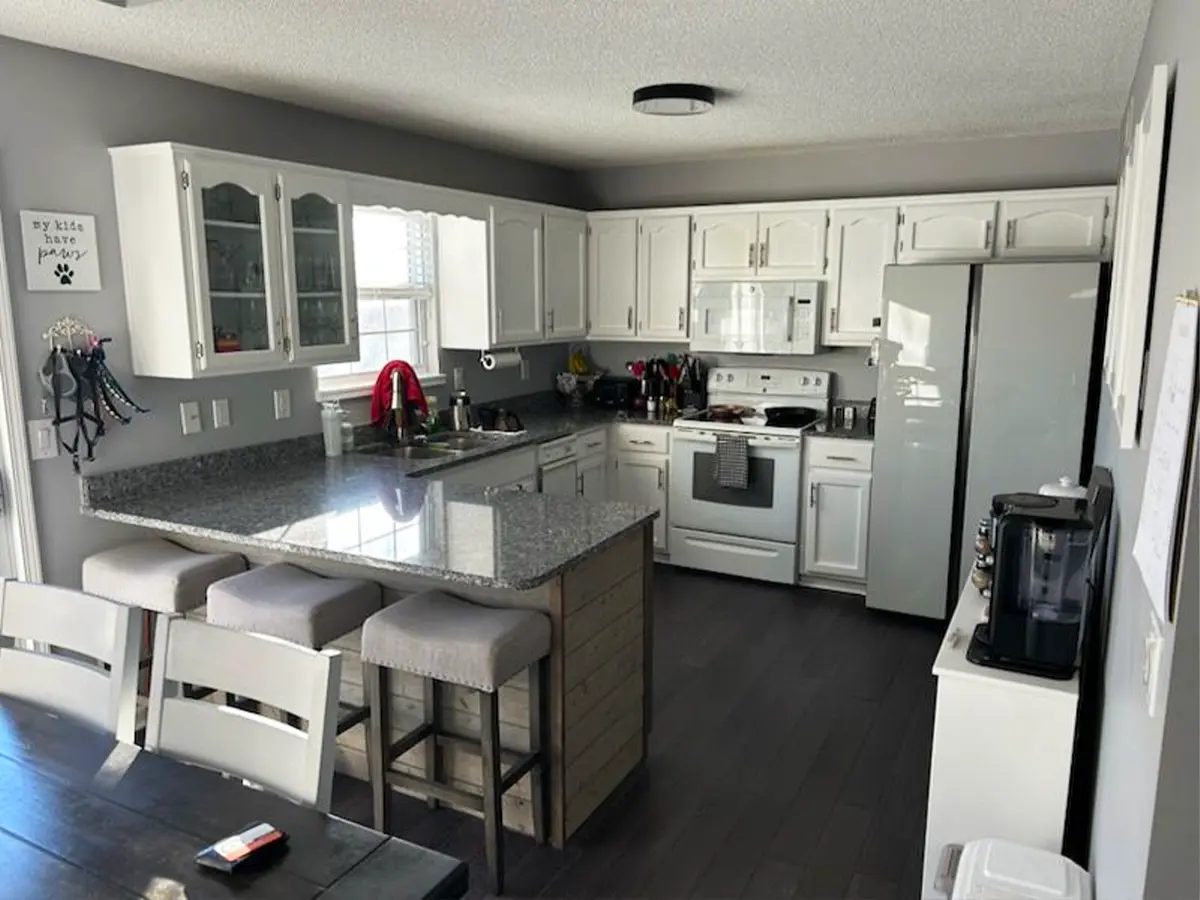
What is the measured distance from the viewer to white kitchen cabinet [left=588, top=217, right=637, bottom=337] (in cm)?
525

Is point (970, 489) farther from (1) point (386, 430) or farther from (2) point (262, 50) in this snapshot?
(2) point (262, 50)

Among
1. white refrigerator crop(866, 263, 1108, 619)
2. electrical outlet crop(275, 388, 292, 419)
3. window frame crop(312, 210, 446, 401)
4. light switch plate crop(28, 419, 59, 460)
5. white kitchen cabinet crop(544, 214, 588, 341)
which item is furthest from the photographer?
white kitchen cabinet crop(544, 214, 588, 341)

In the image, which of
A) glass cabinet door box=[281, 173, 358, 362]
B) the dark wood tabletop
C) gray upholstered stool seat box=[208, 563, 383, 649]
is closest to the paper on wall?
the dark wood tabletop

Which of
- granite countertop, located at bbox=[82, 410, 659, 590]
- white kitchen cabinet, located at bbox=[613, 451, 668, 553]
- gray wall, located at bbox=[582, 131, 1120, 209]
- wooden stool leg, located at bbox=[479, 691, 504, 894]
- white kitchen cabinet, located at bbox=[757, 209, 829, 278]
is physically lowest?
wooden stool leg, located at bbox=[479, 691, 504, 894]

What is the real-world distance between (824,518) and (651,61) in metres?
2.59

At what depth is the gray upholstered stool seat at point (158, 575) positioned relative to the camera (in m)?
2.70

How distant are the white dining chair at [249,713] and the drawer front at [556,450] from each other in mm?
2835

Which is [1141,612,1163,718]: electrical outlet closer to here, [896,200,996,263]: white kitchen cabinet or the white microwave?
[896,200,996,263]: white kitchen cabinet

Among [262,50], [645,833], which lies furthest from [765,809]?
[262,50]

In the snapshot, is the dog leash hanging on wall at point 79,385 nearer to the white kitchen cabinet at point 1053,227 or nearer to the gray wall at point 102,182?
the gray wall at point 102,182

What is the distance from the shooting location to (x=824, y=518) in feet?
15.1

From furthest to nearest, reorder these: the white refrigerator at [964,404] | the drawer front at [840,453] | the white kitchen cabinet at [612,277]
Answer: the white kitchen cabinet at [612,277], the drawer front at [840,453], the white refrigerator at [964,404]

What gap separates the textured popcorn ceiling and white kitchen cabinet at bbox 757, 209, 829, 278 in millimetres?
688

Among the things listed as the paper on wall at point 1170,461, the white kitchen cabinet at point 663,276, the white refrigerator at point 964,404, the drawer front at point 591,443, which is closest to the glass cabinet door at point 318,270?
the drawer front at point 591,443
